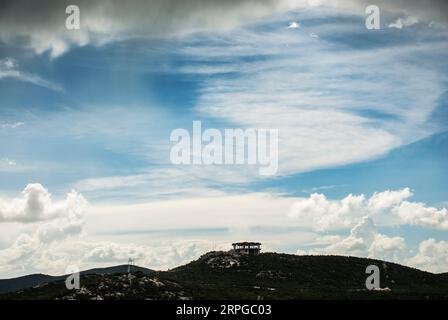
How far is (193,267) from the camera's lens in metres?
118

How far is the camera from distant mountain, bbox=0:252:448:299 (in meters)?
69.4

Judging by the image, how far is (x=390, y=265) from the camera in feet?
422

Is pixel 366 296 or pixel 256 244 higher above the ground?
pixel 256 244

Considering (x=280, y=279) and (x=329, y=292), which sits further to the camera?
(x=280, y=279)

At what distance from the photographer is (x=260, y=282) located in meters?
101

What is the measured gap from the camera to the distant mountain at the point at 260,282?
69.4 meters
